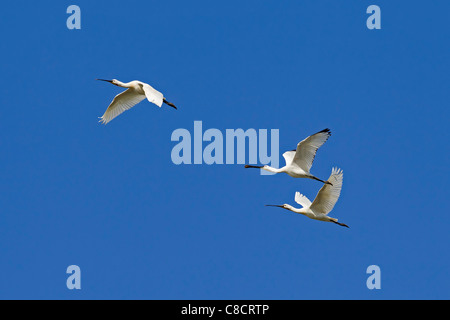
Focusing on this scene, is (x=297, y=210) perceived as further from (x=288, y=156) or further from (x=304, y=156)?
(x=304, y=156)

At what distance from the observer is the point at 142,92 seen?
2838 cm

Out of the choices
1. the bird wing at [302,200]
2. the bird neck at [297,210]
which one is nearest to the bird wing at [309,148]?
the bird neck at [297,210]

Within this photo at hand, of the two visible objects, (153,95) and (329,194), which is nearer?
(153,95)

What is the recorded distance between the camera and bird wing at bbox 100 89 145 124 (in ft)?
94.8

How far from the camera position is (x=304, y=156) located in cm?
2692

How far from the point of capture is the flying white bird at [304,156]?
86.9 feet

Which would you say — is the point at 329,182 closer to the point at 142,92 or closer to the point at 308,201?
the point at 308,201

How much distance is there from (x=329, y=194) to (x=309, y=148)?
1.33m

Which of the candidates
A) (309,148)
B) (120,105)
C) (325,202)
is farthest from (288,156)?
(120,105)

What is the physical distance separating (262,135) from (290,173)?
2.33 meters

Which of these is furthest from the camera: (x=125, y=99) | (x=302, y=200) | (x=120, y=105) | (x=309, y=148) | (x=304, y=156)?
(x=120, y=105)
